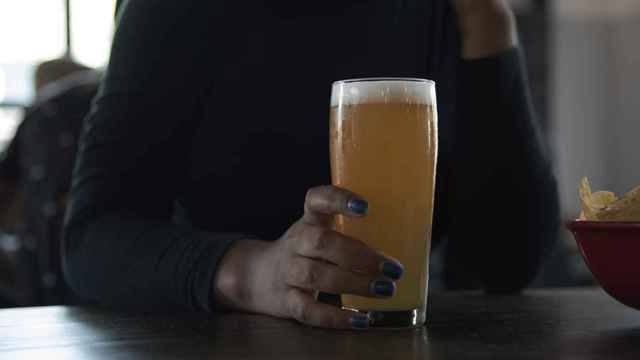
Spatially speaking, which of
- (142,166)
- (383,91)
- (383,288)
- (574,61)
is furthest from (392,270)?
(574,61)

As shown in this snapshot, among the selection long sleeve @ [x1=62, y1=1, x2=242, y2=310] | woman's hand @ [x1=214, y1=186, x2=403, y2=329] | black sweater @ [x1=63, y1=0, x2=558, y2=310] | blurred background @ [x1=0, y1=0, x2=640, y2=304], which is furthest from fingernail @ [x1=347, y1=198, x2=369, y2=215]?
blurred background @ [x1=0, y1=0, x2=640, y2=304]

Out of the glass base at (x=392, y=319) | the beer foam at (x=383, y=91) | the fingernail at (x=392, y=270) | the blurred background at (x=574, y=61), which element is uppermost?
the beer foam at (x=383, y=91)

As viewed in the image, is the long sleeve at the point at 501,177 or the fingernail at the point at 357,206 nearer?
the fingernail at the point at 357,206

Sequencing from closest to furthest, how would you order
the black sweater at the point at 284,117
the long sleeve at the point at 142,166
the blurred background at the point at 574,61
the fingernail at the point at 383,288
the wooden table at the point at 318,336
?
the wooden table at the point at 318,336 → the fingernail at the point at 383,288 → the long sleeve at the point at 142,166 → the black sweater at the point at 284,117 → the blurred background at the point at 574,61

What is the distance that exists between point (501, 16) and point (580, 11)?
5.00m

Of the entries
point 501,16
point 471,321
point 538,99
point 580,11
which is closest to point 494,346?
point 471,321

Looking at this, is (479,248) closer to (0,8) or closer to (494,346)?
(494,346)

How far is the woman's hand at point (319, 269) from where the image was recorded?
82cm

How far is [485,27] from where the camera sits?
135 centimetres

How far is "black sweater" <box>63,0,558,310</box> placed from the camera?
1334 mm

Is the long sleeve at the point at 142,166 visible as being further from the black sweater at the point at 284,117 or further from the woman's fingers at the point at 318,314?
the woman's fingers at the point at 318,314

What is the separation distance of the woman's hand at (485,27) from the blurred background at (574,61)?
4499 millimetres

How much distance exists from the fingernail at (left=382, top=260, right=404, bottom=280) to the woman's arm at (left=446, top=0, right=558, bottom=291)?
24.9 inches

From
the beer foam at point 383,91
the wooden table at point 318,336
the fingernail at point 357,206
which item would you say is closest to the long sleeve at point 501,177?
the wooden table at point 318,336
